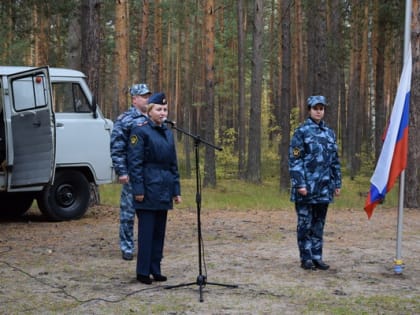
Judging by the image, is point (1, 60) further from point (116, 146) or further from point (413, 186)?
point (116, 146)

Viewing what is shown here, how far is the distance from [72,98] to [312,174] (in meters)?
5.64

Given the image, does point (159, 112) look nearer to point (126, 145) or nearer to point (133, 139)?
point (133, 139)

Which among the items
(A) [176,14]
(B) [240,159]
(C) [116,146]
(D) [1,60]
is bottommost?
(B) [240,159]

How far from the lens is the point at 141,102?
7051 millimetres

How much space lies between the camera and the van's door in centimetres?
1013

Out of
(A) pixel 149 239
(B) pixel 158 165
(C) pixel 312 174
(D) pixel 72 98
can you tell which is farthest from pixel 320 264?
(D) pixel 72 98

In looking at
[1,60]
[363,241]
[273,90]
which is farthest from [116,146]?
[273,90]

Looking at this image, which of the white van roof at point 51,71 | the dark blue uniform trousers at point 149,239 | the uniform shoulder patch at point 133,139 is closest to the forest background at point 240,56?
the white van roof at point 51,71

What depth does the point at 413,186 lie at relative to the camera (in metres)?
13.5

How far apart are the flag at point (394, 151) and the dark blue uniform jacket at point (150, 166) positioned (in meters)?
2.25

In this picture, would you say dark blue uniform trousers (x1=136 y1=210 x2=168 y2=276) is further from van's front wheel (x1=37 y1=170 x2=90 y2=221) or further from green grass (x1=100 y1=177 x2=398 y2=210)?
green grass (x1=100 y1=177 x2=398 y2=210)

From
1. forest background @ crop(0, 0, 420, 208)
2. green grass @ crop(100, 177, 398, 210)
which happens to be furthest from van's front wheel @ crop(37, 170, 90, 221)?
forest background @ crop(0, 0, 420, 208)

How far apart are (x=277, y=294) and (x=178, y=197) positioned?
1430 mm

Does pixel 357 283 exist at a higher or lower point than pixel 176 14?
lower
